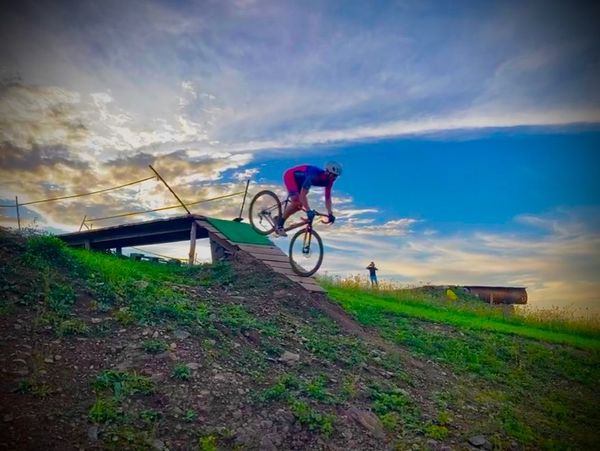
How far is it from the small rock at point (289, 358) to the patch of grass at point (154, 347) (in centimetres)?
210

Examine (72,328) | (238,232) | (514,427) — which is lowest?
(514,427)

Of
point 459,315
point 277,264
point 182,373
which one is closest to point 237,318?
point 182,373

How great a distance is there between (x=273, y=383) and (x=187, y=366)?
1383 mm

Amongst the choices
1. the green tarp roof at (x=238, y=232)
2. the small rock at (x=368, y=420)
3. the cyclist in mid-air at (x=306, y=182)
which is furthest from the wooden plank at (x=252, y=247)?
the small rock at (x=368, y=420)

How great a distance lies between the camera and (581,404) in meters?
10.2

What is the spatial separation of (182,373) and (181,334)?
135cm

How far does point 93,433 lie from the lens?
5.47 metres

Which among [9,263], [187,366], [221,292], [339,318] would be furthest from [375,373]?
[9,263]

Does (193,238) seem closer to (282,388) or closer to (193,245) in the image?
(193,245)

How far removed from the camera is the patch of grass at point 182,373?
6.81 metres

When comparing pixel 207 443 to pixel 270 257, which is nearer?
Result: pixel 207 443

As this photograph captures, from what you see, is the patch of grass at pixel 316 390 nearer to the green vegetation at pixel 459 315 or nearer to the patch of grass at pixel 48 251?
the patch of grass at pixel 48 251

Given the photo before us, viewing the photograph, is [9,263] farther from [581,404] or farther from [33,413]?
[581,404]

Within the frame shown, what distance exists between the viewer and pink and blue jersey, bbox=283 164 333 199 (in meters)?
10.5
